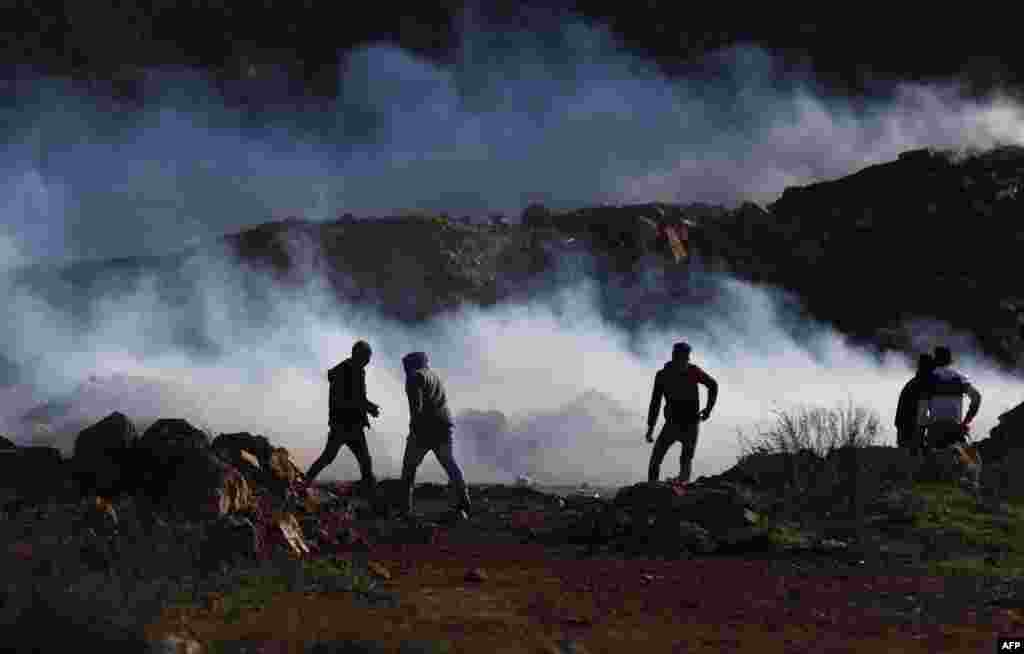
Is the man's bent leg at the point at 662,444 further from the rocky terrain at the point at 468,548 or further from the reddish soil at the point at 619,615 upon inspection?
the reddish soil at the point at 619,615

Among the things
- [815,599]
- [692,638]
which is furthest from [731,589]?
[692,638]

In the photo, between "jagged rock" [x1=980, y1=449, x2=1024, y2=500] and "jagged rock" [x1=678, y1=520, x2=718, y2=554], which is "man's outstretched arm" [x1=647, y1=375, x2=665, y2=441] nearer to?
"jagged rock" [x1=678, y1=520, x2=718, y2=554]

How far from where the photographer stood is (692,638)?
5.88 meters

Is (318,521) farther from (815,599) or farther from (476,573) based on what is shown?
(815,599)

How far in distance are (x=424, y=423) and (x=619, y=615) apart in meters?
5.50

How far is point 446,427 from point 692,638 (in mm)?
6212

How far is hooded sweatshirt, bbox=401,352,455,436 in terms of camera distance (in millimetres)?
11656

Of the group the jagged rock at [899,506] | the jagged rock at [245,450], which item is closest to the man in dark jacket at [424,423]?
the jagged rock at [245,450]

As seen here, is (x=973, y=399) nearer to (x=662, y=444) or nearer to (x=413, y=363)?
(x=662, y=444)

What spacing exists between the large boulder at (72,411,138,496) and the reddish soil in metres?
2.77

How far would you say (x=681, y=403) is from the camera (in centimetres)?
1266

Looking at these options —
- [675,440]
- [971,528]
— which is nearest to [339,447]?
[675,440]

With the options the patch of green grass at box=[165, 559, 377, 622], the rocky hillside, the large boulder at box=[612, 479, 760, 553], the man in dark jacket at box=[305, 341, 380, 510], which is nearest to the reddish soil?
the patch of green grass at box=[165, 559, 377, 622]

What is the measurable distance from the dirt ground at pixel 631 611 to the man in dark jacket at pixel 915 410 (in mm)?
4782
